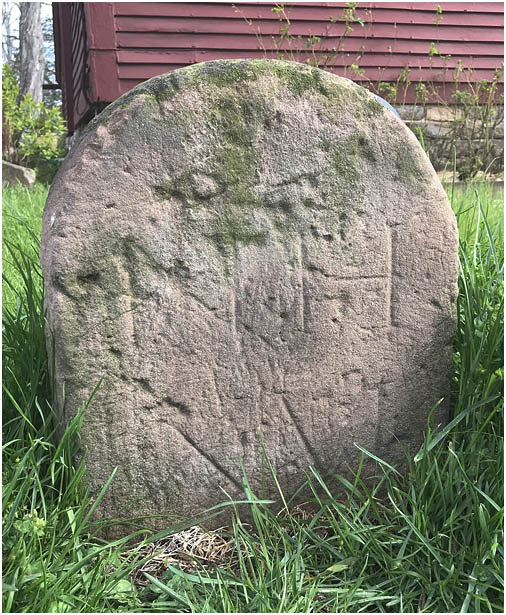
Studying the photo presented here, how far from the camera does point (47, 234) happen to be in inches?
61.4

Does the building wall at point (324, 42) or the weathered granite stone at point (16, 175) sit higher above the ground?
the building wall at point (324, 42)

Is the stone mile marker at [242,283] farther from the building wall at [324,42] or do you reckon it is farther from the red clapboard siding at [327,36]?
the red clapboard siding at [327,36]

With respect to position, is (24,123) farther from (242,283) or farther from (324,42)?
(242,283)

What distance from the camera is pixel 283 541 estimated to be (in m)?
1.61

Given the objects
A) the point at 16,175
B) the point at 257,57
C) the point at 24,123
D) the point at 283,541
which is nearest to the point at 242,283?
the point at 283,541

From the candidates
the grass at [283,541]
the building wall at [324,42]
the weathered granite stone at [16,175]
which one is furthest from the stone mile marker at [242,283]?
the weathered granite stone at [16,175]

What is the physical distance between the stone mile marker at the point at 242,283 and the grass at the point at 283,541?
0.10 m

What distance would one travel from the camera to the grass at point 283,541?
1425mm

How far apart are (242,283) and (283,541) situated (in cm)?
68

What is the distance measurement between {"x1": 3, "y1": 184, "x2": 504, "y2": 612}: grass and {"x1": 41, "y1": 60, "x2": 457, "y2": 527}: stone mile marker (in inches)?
4.0

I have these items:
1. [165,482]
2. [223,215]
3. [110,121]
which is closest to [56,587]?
[165,482]

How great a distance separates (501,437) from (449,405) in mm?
217

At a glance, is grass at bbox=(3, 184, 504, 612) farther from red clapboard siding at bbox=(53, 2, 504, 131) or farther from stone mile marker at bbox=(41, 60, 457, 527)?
red clapboard siding at bbox=(53, 2, 504, 131)

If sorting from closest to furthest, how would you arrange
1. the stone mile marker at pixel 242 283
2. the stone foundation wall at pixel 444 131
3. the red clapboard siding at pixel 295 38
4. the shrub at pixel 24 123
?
the stone mile marker at pixel 242 283 < the red clapboard siding at pixel 295 38 < the stone foundation wall at pixel 444 131 < the shrub at pixel 24 123
